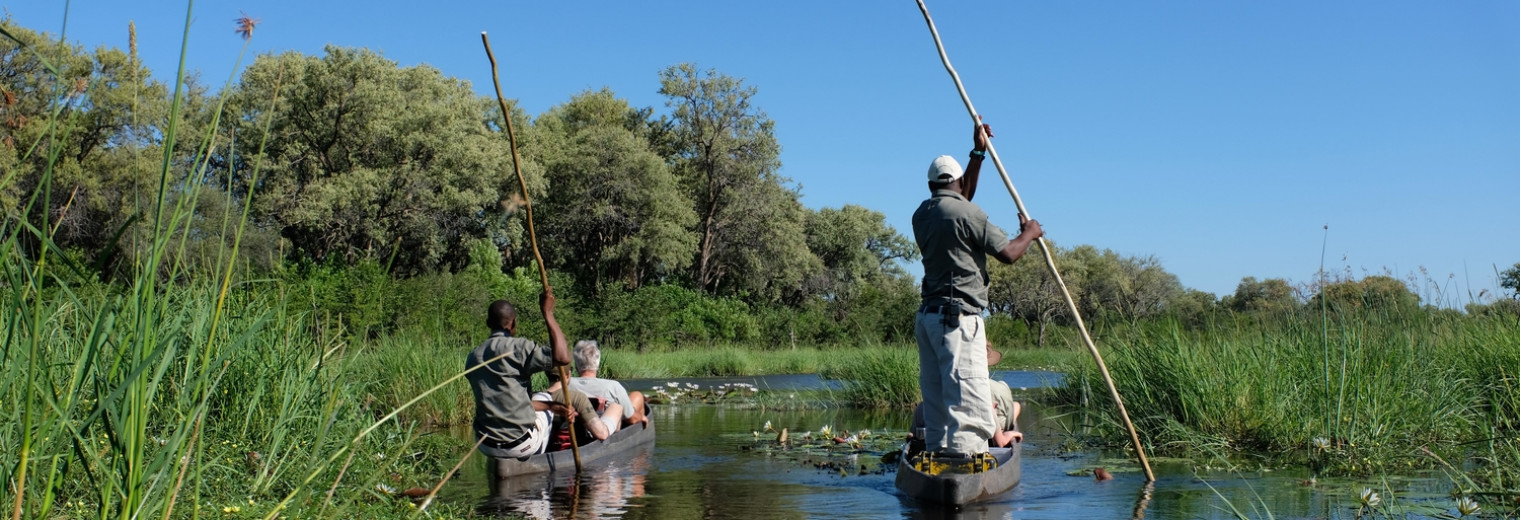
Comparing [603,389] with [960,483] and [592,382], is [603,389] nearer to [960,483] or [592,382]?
[592,382]

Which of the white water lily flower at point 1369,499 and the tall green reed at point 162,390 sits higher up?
the tall green reed at point 162,390

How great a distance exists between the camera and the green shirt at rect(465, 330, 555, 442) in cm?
849

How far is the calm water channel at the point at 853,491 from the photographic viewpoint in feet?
22.8

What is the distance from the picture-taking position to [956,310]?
23.5 feet

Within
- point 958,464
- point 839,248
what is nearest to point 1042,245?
point 958,464

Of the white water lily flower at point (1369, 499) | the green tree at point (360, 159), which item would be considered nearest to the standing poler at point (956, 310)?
the white water lily flower at point (1369, 499)

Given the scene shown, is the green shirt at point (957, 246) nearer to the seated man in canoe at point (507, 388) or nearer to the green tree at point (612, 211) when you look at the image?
the seated man in canoe at point (507, 388)

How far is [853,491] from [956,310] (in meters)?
1.72

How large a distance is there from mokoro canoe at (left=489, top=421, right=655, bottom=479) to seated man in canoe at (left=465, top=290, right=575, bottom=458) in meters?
0.09

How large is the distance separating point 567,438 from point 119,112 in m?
27.7

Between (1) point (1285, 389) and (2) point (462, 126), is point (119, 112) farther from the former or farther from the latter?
(1) point (1285, 389)

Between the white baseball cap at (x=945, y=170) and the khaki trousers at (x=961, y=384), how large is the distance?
87cm

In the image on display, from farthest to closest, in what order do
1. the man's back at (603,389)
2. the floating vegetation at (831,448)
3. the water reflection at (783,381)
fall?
the water reflection at (783,381) < the man's back at (603,389) < the floating vegetation at (831,448)

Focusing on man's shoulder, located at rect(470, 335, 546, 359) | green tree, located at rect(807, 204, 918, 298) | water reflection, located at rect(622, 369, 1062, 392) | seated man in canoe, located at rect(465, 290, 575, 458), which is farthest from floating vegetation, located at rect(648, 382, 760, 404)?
green tree, located at rect(807, 204, 918, 298)
